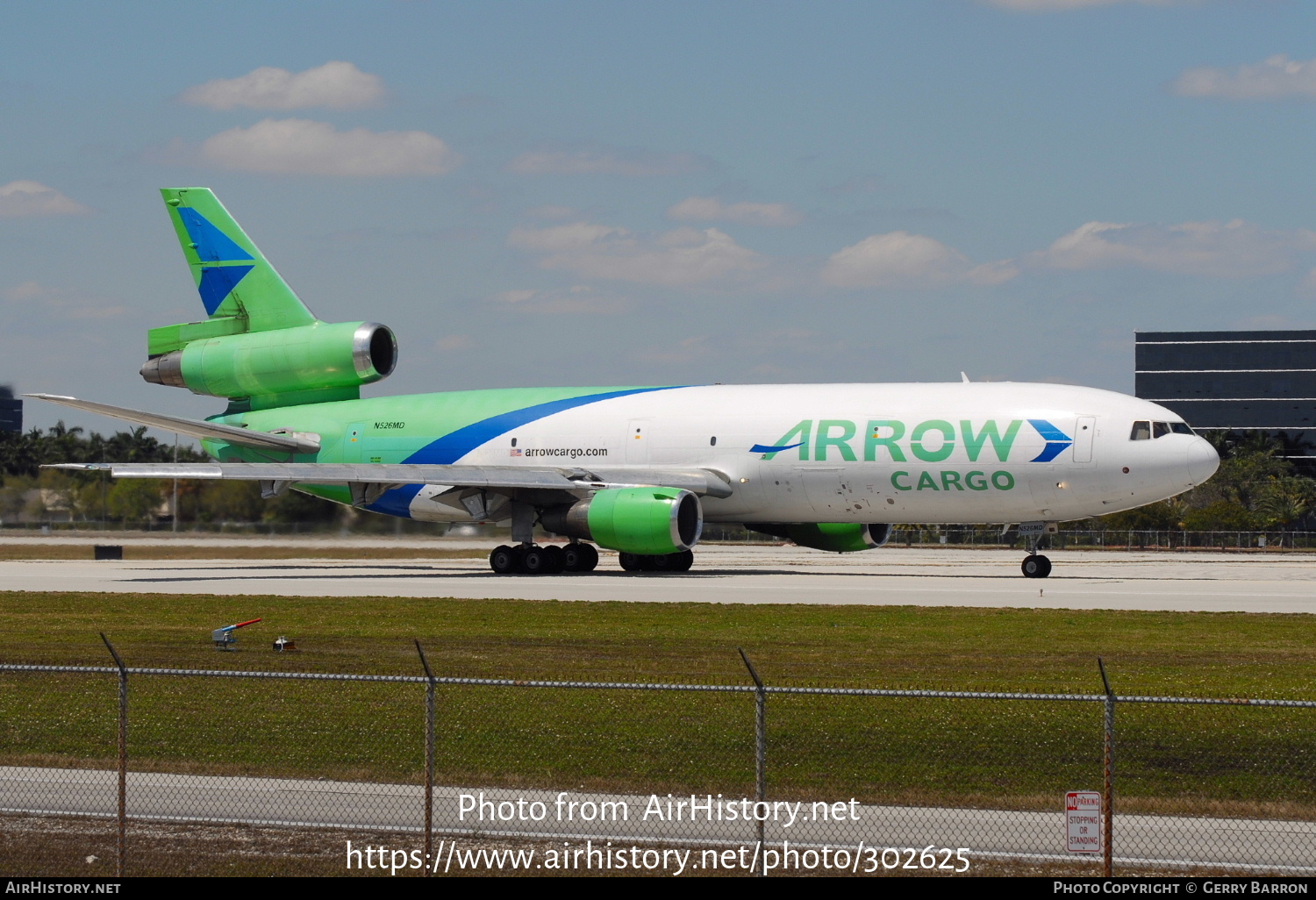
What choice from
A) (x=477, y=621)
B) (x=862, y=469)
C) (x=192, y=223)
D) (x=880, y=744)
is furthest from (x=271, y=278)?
(x=880, y=744)

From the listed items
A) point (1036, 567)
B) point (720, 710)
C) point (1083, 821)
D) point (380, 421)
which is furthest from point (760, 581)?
point (1083, 821)

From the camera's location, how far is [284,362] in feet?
153

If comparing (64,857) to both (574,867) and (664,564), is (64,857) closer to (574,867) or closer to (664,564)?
(574,867)

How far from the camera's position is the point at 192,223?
47.4m

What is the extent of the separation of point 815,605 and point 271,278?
24.7m

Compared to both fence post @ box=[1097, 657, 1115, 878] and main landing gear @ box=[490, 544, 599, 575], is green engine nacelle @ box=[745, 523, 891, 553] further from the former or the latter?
fence post @ box=[1097, 657, 1115, 878]

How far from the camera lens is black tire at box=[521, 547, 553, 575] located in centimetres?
4153

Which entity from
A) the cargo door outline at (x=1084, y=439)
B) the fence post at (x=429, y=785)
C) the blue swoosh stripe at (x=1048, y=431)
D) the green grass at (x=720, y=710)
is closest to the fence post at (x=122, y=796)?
the fence post at (x=429, y=785)

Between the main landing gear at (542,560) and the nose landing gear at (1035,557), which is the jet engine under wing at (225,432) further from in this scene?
the nose landing gear at (1035,557)

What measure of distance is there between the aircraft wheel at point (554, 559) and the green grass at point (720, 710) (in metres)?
15.1

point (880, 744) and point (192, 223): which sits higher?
point (192, 223)

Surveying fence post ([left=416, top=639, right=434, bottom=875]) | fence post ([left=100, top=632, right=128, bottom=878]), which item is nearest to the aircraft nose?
fence post ([left=416, top=639, right=434, bottom=875])

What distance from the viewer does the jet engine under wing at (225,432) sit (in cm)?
4069

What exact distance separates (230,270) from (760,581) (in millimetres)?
20201
